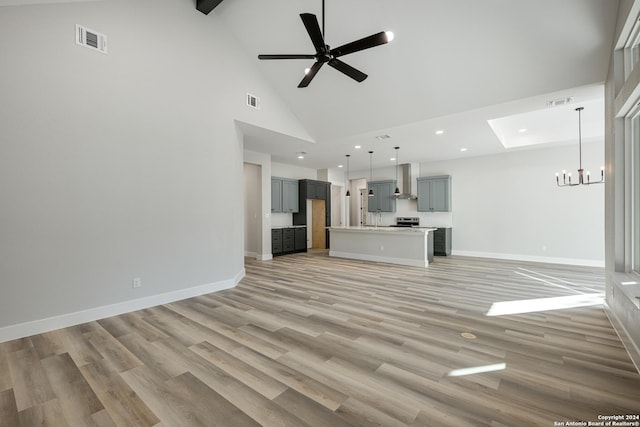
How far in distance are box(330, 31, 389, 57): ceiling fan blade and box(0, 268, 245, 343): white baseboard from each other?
3.79 meters

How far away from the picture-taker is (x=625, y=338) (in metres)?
2.53

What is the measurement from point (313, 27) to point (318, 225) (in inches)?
307

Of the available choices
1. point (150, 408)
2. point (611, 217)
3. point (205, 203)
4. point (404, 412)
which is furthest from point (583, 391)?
point (205, 203)

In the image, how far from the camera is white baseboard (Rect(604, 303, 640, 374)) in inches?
86.2

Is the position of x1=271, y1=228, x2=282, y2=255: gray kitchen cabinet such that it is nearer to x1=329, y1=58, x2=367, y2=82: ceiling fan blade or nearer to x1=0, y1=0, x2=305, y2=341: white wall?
x1=0, y1=0, x2=305, y2=341: white wall

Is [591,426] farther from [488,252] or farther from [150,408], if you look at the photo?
[488,252]

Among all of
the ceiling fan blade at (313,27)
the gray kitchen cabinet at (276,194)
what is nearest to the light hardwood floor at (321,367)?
the ceiling fan blade at (313,27)

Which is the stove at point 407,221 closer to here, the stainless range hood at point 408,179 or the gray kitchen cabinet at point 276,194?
the stainless range hood at point 408,179

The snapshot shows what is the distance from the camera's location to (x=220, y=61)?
453 cm

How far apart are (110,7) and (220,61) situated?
1.49 meters

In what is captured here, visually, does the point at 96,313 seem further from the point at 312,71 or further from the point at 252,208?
the point at 252,208

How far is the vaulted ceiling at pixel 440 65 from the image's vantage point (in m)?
3.23

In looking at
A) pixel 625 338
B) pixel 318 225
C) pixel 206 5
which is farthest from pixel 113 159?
pixel 318 225

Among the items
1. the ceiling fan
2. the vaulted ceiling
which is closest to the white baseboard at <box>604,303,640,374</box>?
the vaulted ceiling
